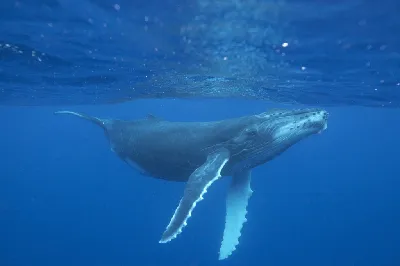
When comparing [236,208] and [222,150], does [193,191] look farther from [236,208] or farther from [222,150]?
[236,208]

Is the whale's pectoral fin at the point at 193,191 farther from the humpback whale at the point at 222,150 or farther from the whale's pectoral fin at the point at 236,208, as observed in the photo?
the whale's pectoral fin at the point at 236,208

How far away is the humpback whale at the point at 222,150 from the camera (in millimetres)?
8492

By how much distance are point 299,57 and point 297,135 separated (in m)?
7.75

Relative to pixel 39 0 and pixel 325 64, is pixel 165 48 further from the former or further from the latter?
pixel 325 64

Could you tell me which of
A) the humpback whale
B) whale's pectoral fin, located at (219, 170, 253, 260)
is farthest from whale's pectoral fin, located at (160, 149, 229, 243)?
whale's pectoral fin, located at (219, 170, 253, 260)

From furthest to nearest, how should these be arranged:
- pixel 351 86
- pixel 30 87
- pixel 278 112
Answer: pixel 30 87 → pixel 351 86 → pixel 278 112

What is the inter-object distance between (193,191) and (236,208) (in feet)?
9.88

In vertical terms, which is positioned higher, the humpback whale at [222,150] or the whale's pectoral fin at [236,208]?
the humpback whale at [222,150]

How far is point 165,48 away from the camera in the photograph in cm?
1449

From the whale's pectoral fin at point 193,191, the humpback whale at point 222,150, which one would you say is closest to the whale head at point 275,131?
the humpback whale at point 222,150

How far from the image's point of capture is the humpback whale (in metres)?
8.49

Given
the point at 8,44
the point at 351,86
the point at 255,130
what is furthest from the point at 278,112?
the point at 351,86

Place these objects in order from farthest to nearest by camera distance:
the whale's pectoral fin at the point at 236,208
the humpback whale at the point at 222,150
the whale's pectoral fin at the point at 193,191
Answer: the whale's pectoral fin at the point at 236,208
the humpback whale at the point at 222,150
the whale's pectoral fin at the point at 193,191

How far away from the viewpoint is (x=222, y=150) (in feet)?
31.3
